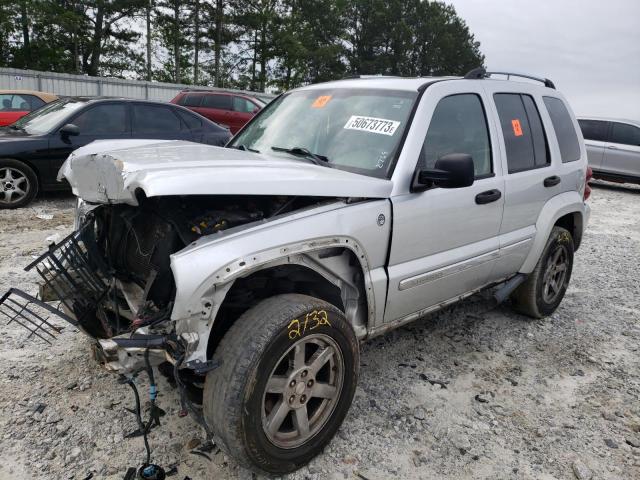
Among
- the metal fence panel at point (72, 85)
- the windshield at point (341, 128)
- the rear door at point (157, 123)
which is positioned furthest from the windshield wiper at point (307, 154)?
the metal fence panel at point (72, 85)

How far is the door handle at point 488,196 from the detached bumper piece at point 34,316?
8.16 feet

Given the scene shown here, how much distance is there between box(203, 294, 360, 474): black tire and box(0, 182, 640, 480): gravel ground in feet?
0.93

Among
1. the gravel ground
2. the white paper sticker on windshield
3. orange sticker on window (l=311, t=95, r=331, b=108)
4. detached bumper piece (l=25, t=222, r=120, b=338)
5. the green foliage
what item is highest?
the green foliage

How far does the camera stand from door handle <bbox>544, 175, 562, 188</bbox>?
4026 mm

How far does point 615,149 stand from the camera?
1315 cm

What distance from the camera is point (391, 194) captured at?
2.81 m

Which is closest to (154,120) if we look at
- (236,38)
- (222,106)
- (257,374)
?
(222,106)

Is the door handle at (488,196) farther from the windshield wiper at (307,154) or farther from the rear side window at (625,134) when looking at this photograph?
the rear side window at (625,134)

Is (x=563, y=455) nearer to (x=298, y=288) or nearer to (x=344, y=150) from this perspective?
(x=298, y=288)

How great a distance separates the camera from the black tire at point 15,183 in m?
6.90

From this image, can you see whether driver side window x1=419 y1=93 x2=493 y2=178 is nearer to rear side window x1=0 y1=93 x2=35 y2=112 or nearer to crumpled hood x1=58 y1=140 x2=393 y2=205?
crumpled hood x1=58 y1=140 x2=393 y2=205

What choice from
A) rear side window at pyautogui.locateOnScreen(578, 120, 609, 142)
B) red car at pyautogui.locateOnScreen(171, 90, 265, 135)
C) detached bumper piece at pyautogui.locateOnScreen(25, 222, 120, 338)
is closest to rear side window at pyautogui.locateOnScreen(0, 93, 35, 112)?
red car at pyautogui.locateOnScreen(171, 90, 265, 135)

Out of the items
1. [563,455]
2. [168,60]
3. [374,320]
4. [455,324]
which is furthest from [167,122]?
[168,60]

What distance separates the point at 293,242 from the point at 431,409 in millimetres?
1507
